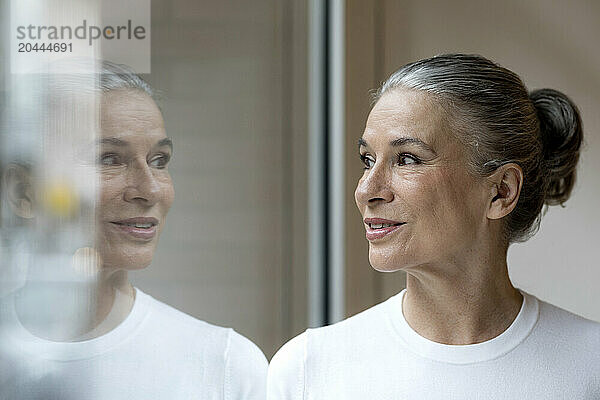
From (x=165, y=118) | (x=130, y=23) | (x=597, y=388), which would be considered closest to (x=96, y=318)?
(x=165, y=118)

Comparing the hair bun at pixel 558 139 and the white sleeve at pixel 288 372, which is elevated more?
the hair bun at pixel 558 139

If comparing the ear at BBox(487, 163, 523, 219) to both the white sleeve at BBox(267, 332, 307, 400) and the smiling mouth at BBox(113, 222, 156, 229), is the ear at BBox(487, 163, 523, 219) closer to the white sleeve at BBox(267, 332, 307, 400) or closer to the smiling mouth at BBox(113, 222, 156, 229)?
the white sleeve at BBox(267, 332, 307, 400)

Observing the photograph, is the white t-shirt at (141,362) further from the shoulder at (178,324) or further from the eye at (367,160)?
the eye at (367,160)

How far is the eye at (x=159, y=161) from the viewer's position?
3.41 feet

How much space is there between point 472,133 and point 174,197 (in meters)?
0.40

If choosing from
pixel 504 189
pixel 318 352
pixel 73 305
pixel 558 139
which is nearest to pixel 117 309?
pixel 73 305

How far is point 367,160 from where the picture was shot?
1.04 m

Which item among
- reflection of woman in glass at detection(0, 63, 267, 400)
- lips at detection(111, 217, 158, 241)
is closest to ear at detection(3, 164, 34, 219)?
reflection of woman in glass at detection(0, 63, 267, 400)

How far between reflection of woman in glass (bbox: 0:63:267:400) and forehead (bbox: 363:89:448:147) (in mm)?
297

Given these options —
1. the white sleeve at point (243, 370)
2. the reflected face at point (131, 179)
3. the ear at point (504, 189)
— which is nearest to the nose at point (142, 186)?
the reflected face at point (131, 179)

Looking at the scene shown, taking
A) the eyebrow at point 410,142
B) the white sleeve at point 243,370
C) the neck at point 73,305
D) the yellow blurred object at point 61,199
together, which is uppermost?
the eyebrow at point 410,142

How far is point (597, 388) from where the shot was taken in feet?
3.33

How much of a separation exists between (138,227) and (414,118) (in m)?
0.39

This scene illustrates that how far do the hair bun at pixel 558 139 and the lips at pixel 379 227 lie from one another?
0.23 metres
